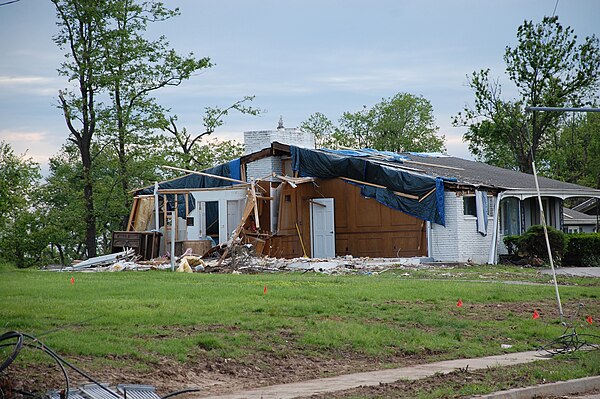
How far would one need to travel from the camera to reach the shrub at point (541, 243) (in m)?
32.1

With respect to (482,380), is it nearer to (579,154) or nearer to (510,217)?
(510,217)

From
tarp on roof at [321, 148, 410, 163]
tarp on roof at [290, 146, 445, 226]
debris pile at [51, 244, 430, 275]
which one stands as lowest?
debris pile at [51, 244, 430, 275]

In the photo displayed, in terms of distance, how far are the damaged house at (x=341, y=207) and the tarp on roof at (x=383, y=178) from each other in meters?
0.04

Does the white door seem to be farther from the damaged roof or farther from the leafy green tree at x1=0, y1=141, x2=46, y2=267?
the leafy green tree at x1=0, y1=141, x2=46, y2=267

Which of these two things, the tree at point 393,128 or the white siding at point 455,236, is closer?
the white siding at point 455,236

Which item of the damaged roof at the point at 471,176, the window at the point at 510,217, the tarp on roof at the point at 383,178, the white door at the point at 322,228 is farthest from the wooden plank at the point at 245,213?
the window at the point at 510,217

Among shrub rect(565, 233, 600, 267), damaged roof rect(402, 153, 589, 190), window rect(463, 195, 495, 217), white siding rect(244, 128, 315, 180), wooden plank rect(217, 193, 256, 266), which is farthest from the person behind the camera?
white siding rect(244, 128, 315, 180)

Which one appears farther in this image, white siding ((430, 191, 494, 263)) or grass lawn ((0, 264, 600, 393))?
white siding ((430, 191, 494, 263))

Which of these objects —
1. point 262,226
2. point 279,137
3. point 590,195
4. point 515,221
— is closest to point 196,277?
point 262,226

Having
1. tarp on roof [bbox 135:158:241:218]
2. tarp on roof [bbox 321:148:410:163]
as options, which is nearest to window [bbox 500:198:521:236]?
tarp on roof [bbox 321:148:410:163]

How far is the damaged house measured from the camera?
32.9 metres

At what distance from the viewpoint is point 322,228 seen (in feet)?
117

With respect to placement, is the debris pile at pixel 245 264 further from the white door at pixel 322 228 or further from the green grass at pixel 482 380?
the green grass at pixel 482 380

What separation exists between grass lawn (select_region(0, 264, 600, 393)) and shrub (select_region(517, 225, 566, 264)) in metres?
10.8
